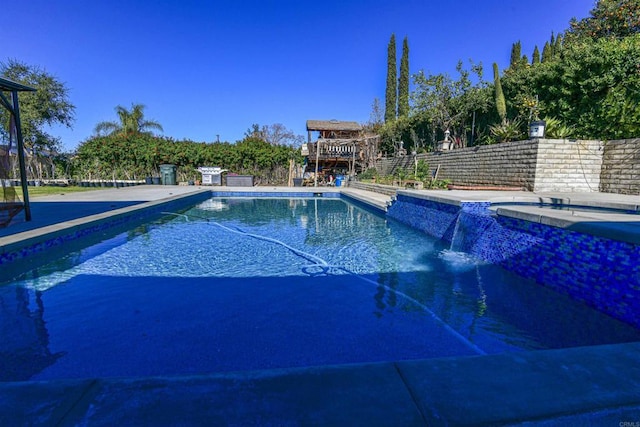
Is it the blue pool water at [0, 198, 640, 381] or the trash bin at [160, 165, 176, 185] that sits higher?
the trash bin at [160, 165, 176, 185]

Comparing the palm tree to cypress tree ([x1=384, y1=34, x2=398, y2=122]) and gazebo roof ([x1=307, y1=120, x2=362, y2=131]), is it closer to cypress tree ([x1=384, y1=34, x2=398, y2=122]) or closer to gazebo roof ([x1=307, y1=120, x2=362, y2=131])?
gazebo roof ([x1=307, y1=120, x2=362, y2=131])

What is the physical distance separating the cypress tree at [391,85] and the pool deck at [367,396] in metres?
27.5

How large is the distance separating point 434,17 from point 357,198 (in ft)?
34.4

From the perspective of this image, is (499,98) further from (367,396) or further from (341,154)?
(367,396)

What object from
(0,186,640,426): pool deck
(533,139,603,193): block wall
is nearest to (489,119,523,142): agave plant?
(533,139,603,193): block wall

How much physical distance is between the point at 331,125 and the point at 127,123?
16.1 meters

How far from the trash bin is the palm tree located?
900 centimetres

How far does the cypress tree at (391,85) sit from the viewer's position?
90.0 ft

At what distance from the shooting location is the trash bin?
1856 centimetres

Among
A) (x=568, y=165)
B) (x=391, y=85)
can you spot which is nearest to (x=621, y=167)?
(x=568, y=165)

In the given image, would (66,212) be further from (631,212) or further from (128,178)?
(128,178)

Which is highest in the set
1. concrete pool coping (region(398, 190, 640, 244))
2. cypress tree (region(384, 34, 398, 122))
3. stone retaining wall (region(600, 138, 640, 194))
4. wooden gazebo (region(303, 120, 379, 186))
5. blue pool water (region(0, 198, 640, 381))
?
cypress tree (region(384, 34, 398, 122))

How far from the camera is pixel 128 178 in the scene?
19.9m

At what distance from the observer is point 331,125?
2706 cm
